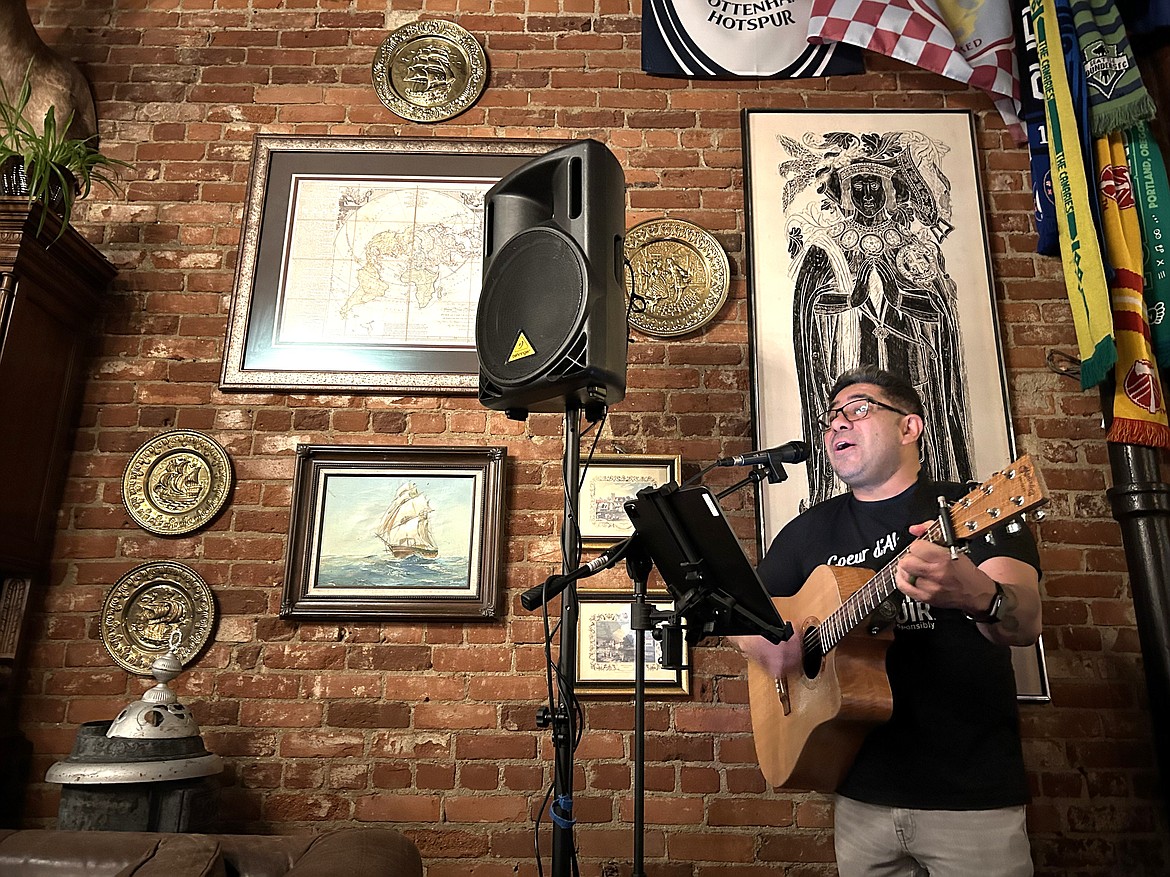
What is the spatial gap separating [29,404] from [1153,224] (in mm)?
3362

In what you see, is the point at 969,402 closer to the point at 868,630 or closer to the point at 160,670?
the point at 868,630

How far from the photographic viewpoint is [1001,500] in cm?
145

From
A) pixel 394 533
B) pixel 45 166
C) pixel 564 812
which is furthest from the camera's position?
pixel 394 533

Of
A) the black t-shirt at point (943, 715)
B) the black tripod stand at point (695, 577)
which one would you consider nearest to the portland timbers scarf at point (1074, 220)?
the black t-shirt at point (943, 715)

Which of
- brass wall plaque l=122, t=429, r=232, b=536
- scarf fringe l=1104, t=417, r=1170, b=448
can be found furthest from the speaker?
scarf fringe l=1104, t=417, r=1170, b=448

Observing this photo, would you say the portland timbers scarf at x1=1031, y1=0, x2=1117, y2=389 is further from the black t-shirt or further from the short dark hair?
the black t-shirt

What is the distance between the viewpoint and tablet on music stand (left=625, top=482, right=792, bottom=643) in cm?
150

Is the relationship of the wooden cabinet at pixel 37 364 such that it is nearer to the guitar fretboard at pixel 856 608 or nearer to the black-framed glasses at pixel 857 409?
the guitar fretboard at pixel 856 608

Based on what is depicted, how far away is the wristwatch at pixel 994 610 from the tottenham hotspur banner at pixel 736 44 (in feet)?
6.52

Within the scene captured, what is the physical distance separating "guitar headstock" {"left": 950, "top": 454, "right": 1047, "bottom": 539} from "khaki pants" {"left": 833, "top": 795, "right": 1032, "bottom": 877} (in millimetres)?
655

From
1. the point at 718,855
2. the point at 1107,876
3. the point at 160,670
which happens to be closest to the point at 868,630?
the point at 718,855

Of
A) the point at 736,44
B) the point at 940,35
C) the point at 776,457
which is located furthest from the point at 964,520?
the point at 736,44

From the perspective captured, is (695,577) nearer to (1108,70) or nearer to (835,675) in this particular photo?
(835,675)

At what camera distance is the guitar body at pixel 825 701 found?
1.74 metres
